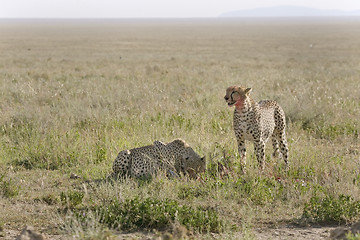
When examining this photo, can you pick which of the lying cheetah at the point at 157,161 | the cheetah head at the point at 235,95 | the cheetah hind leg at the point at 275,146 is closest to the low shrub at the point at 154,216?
the lying cheetah at the point at 157,161

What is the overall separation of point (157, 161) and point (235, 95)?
4.27 feet

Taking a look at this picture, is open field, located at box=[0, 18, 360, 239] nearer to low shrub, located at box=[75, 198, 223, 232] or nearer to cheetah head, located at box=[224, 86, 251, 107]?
low shrub, located at box=[75, 198, 223, 232]

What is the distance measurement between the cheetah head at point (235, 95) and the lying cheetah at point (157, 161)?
82cm

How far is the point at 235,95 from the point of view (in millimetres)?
5812

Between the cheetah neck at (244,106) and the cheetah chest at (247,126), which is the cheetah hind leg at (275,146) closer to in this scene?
the cheetah chest at (247,126)

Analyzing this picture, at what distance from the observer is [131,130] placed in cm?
784

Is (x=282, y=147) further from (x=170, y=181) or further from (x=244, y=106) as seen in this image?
(x=170, y=181)

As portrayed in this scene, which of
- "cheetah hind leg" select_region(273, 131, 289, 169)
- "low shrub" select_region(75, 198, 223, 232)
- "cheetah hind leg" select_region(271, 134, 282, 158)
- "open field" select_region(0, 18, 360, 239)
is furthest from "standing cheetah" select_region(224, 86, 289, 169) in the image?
"low shrub" select_region(75, 198, 223, 232)

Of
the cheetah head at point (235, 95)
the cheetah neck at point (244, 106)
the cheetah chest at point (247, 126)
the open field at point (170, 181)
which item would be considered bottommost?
the open field at point (170, 181)

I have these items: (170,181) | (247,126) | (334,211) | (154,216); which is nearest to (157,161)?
(170,181)

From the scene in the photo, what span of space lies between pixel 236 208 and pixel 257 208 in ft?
0.75

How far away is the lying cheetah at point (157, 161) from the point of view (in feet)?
19.6

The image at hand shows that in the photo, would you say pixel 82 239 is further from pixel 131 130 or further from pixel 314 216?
pixel 131 130

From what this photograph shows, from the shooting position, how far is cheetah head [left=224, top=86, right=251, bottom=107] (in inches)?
229
